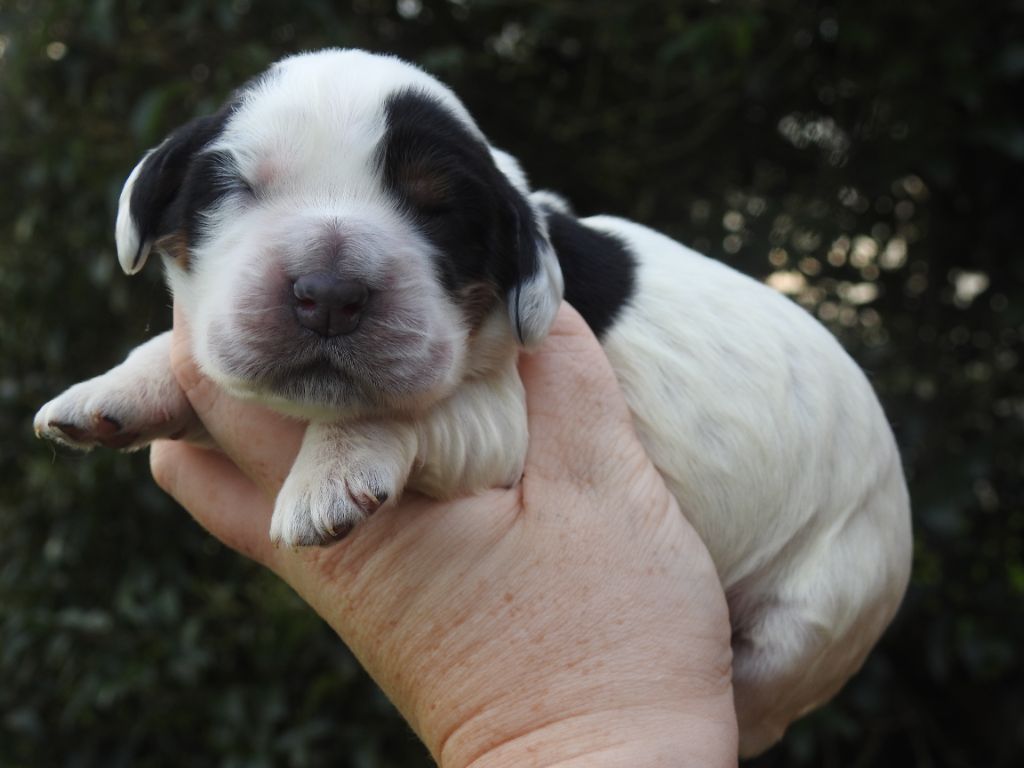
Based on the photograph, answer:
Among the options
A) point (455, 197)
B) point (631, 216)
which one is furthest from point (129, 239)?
point (631, 216)

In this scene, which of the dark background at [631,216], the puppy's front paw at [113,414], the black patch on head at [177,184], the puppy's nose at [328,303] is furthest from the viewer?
the dark background at [631,216]

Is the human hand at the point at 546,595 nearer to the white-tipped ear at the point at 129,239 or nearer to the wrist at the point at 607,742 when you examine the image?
the wrist at the point at 607,742

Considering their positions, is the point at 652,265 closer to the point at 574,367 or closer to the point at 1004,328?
the point at 574,367

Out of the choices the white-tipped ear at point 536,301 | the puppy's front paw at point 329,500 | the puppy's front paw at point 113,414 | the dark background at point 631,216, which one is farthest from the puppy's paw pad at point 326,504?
the dark background at point 631,216

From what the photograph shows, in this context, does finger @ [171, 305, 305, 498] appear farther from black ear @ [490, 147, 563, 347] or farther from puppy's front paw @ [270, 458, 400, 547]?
black ear @ [490, 147, 563, 347]

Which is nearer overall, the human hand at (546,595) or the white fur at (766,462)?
the human hand at (546,595)

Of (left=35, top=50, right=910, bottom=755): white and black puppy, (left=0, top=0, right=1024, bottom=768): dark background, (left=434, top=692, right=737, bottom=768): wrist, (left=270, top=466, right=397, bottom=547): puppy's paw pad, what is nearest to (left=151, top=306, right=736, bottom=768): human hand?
(left=434, top=692, right=737, bottom=768): wrist
